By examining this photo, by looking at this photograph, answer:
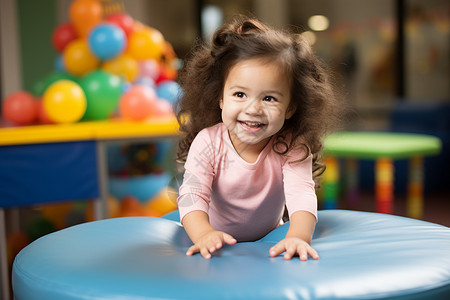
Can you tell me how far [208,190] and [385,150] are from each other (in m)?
1.83

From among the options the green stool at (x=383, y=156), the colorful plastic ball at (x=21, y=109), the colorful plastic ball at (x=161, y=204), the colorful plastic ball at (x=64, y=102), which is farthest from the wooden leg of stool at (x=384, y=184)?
the colorful plastic ball at (x=21, y=109)

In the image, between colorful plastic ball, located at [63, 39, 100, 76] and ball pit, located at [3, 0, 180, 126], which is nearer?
ball pit, located at [3, 0, 180, 126]

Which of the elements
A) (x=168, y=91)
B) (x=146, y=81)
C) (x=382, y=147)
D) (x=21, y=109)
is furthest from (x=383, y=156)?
(x=21, y=109)

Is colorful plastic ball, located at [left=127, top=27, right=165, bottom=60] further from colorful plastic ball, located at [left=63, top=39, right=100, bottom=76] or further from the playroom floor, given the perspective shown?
the playroom floor

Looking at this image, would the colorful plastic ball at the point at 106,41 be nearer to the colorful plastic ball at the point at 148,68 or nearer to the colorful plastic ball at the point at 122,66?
the colorful plastic ball at the point at 122,66

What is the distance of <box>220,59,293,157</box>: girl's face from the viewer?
104 cm

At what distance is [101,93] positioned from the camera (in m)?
2.16

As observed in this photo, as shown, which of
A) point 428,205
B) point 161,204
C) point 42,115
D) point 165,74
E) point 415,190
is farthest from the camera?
point 428,205

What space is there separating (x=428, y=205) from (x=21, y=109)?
2371mm

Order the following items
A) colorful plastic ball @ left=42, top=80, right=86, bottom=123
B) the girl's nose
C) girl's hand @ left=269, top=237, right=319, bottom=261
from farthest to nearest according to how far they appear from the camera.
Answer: colorful plastic ball @ left=42, top=80, right=86, bottom=123 → the girl's nose → girl's hand @ left=269, top=237, right=319, bottom=261

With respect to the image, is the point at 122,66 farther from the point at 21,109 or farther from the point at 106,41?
the point at 21,109

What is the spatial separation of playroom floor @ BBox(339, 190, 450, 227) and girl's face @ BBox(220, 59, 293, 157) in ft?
6.63

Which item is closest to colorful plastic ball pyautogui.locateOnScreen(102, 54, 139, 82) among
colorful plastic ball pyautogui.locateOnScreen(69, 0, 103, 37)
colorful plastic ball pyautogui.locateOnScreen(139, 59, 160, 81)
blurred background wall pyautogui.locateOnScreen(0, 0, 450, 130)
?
colorful plastic ball pyautogui.locateOnScreen(139, 59, 160, 81)

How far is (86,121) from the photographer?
7.36 feet
